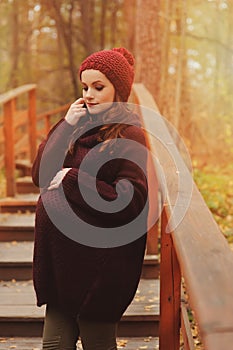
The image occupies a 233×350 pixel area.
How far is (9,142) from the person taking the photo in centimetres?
640

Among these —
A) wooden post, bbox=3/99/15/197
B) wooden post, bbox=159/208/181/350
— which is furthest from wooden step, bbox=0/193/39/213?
wooden post, bbox=159/208/181/350

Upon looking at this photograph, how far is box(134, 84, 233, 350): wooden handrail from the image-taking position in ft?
4.46

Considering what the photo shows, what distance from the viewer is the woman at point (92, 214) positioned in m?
2.44

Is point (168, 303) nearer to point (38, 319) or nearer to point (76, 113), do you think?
point (76, 113)

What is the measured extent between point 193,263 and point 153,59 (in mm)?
7135

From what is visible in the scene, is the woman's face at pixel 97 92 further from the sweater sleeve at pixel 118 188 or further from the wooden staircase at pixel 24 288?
the wooden staircase at pixel 24 288

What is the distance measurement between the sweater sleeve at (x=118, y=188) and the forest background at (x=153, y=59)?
16.7ft

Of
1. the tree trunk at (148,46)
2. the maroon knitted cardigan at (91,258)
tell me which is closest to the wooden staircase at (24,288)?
the maroon knitted cardigan at (91,258)

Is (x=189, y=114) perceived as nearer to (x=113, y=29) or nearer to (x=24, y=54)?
(x=113, y=29)

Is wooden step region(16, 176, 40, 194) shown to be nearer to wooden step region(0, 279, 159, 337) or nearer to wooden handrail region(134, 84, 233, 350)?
wooden step region(0, 279, 159, 337)

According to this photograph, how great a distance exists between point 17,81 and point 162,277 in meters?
13.7

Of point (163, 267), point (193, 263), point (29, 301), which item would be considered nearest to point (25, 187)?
point (29, 301)

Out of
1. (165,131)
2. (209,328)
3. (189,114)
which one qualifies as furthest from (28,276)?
(189,114)

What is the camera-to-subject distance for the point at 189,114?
459 inches
